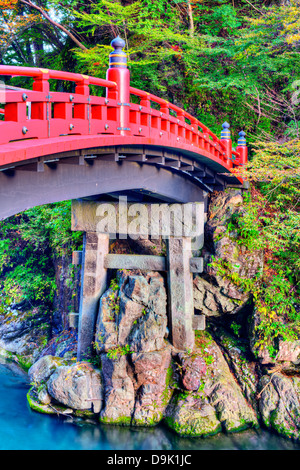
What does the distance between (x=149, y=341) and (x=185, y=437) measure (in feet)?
7.21

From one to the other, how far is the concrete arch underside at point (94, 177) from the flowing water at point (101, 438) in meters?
5.23

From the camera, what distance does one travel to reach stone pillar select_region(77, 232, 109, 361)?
1118cm

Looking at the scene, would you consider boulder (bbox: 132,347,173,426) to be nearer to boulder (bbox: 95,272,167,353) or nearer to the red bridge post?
boulder (bbox: 95,272,167,353)

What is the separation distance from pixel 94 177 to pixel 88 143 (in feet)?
4.89

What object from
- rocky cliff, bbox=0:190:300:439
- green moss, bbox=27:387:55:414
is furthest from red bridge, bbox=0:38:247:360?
green moss, bbox=27:387:55:414

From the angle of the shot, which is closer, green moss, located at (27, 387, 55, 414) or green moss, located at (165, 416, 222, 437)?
green moss, located at (165, 416, 222, 437)

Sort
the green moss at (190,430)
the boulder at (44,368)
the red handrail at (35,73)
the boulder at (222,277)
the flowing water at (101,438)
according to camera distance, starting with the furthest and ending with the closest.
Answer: the boulder at (222,277)
the boulder at (44,368)
the green moss at (190,430)
the flowing water at (101,438)
the red handrail at (35,73)

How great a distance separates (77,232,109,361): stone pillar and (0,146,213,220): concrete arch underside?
114cm

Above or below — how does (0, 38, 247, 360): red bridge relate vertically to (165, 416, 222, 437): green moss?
above

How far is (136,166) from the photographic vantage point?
9039 mm

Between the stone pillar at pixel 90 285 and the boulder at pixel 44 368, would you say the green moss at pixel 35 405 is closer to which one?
the boulder at pixel 44 368

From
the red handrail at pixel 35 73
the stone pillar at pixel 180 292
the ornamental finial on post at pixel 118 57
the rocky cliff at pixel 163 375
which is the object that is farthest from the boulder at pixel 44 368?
the red handrail at pixel 35 73

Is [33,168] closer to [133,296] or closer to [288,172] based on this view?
[133,296]

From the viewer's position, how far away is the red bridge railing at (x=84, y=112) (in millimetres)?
4871
